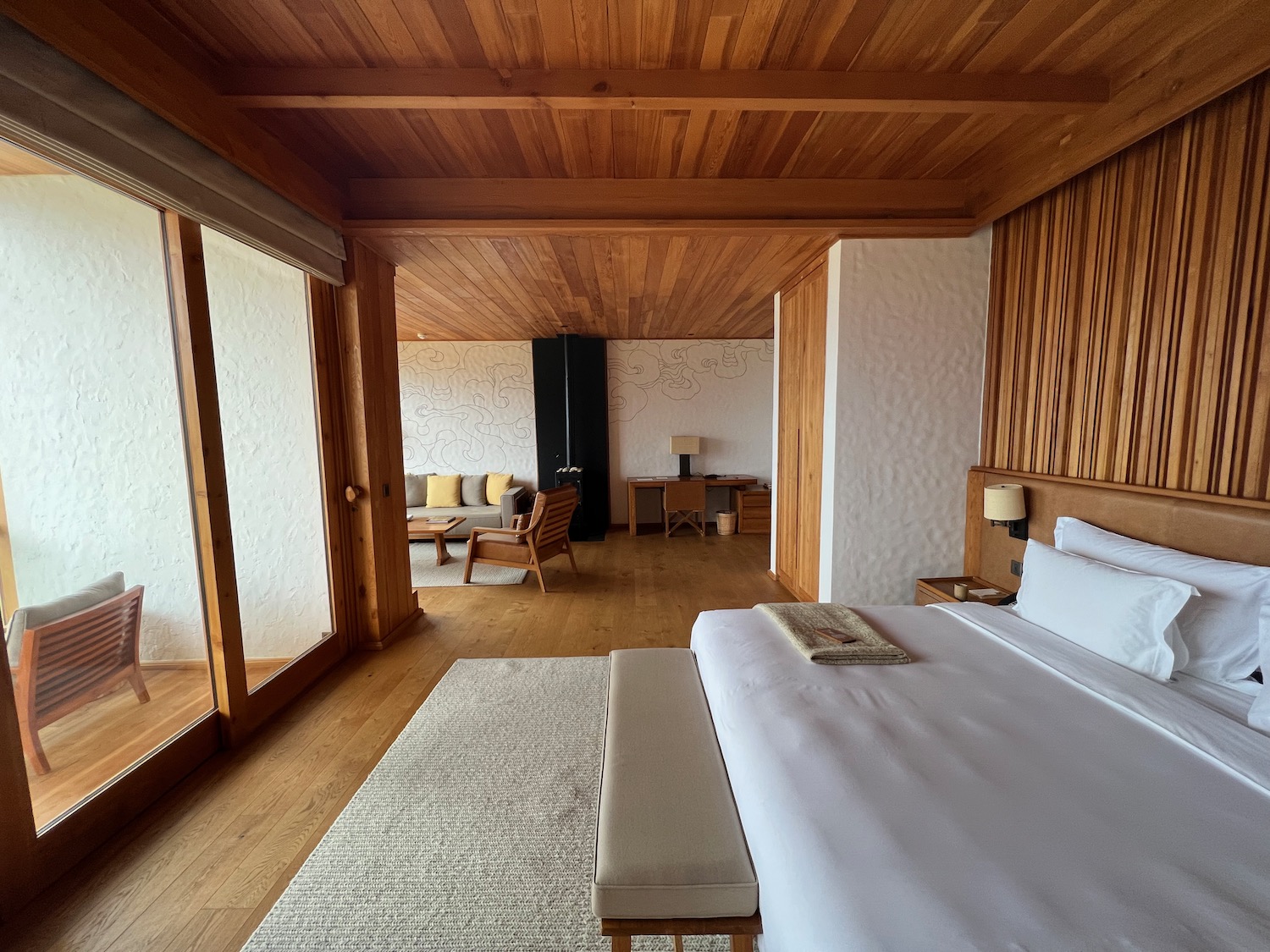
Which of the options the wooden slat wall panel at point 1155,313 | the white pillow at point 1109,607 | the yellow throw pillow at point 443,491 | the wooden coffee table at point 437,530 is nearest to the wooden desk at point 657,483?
the wooden coffee table at point 437,530

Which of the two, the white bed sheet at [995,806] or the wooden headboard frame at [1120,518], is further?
the wooden headboard frame at [1120,518]

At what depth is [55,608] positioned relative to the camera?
1.57 m

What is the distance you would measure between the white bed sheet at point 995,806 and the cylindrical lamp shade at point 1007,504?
1.04 m

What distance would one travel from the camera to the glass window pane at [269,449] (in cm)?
222

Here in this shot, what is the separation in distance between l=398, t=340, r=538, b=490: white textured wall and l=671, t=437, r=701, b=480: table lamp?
1.84 m

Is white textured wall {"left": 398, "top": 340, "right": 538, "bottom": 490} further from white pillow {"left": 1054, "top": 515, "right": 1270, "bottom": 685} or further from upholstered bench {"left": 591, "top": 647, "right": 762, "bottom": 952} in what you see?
white pillow {"left": 1054, "top": 515, "right": 1270, "bottom": 685}

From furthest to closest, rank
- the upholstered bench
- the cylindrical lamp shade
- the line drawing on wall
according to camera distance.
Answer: the line drawing on wall < the cylindrical lamp shade < the upholstered bench

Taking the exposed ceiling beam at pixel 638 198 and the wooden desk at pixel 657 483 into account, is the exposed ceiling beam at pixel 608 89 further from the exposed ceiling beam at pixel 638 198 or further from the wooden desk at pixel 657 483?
the wooden desk at pixel 657 483

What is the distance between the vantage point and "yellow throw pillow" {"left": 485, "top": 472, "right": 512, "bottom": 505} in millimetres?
6270

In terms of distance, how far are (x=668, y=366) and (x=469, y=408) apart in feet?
8.75

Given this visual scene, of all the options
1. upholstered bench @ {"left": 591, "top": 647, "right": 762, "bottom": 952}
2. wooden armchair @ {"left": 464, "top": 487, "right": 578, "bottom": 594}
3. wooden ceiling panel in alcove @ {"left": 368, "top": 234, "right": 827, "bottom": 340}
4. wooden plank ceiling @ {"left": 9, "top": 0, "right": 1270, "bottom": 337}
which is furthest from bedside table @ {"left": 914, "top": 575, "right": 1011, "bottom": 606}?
wooden armchair @ {"left": 464, "top": 487, "right": 578, "bottom": 594}

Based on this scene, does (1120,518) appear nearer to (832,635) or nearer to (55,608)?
(832,635)

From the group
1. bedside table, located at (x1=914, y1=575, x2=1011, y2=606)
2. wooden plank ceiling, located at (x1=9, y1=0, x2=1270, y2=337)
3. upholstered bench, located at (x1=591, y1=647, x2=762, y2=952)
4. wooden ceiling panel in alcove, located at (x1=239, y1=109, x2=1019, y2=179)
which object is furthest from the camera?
bedside table, located at (x1=914, y1=575, x2=1011, y2=606)

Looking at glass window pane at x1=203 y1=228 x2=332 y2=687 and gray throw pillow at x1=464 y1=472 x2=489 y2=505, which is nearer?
glass window pane at x1=203 y1=228 x2=332 y2=687
